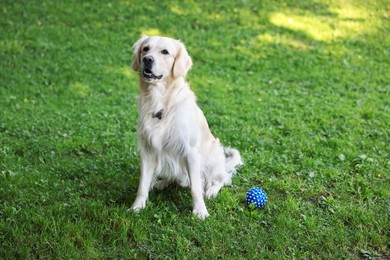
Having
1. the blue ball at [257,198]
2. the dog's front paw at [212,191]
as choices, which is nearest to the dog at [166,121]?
the dog's front paw at [212,191]

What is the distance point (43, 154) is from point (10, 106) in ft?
7.44

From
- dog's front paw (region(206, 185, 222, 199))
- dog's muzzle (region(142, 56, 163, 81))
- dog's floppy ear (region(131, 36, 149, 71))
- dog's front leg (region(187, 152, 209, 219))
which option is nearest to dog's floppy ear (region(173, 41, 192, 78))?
dog's muzzle (region(142, 56, 163, 81))

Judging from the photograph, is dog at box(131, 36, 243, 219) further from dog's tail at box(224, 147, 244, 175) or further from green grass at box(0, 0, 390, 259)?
dog's tail at box(224, 147, 244, 175)

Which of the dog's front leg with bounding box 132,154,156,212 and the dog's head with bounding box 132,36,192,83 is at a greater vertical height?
the dog's head with bounding box 132,36,192,83

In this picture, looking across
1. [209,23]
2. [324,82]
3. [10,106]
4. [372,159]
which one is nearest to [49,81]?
[10,106]

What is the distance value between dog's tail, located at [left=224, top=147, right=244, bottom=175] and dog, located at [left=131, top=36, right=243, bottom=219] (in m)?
0.62

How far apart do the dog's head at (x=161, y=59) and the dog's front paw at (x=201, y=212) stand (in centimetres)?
135

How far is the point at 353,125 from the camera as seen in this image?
23.2ft

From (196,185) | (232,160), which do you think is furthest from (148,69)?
(232,160)

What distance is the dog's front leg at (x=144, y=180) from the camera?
4.82 metres

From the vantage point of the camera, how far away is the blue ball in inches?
188

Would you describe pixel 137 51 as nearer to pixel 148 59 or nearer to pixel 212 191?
pixel 148 59

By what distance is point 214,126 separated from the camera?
722 centimetres

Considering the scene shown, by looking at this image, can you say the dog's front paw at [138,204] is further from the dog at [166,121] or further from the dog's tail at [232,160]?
the dog's tail at [232,160]
